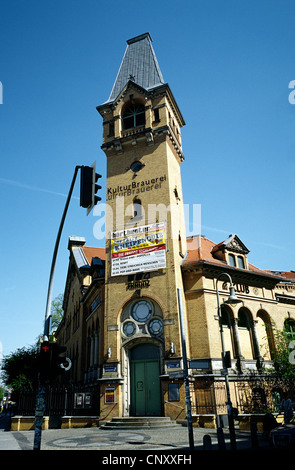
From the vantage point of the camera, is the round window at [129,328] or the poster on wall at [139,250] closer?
the round window at [129,328]

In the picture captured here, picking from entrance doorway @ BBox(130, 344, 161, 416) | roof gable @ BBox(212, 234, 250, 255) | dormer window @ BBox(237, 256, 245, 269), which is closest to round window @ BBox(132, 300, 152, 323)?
entrance doorway @ BBox(130, 344, 161, 416)

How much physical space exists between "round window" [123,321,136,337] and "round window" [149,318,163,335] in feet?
3.86

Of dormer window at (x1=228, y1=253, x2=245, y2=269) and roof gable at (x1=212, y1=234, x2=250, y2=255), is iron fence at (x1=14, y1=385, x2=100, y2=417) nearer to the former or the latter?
dormer window at (x1=228, y1=253, x2=245, y2=269)

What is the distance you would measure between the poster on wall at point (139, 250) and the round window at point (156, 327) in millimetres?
3405

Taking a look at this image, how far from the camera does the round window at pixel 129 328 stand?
76.3ft

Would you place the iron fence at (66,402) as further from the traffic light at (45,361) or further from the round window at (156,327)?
the traffic light at (45,361)

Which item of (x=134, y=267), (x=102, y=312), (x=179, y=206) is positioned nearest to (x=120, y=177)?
(x=179, y=206)

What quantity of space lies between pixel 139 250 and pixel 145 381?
8383 mm

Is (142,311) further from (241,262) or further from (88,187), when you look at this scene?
(88,187)

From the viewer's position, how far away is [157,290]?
2308 centimetres

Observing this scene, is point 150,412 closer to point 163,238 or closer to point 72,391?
point 72,391

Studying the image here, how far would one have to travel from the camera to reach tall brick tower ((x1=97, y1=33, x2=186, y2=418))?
Result: 872 inches

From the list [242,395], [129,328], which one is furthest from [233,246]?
[242,395]

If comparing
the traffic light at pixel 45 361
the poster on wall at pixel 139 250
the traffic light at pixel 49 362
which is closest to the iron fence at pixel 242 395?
the poster on wall at pixel 139 250
